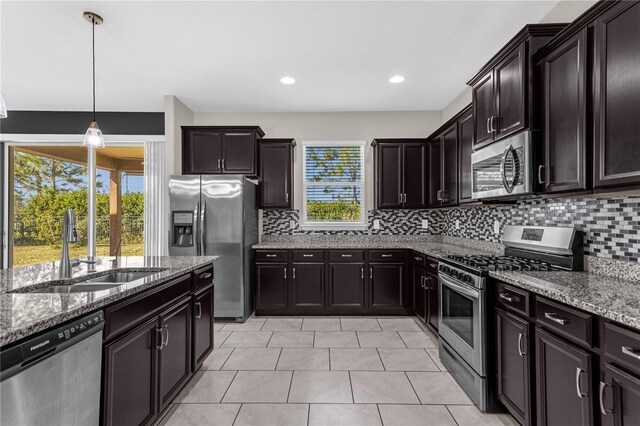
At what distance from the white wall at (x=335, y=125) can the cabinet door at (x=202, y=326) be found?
2374 millimetres

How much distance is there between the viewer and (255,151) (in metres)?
4.44

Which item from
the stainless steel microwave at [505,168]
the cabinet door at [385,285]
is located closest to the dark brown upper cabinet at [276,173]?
the cabinet door at [385,285]

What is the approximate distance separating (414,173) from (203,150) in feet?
9.32

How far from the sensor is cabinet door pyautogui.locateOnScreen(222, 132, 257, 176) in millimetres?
4441

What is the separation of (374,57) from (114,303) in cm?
296

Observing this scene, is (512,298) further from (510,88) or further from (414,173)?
(414,173)

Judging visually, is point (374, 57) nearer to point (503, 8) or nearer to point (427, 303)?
point (503, 8)

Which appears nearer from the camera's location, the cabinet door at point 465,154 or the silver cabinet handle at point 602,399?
the silver cabinet handle at point 602,399

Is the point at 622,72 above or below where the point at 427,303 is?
above

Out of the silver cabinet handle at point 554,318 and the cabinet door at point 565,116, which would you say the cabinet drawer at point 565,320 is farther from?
the cabinet door at point 565,116

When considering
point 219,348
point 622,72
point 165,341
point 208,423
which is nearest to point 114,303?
point 165,341

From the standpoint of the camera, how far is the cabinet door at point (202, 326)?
252 centimetres

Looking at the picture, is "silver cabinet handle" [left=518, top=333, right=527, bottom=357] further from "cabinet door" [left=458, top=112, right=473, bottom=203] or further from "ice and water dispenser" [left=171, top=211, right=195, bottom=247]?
"ice and water dispenser" [left=171, top=211, right=195, bottom=247]

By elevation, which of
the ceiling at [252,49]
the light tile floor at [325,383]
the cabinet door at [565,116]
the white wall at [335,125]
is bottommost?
the light tile floor at [325,383]
